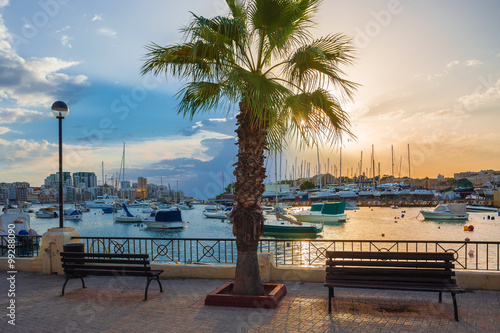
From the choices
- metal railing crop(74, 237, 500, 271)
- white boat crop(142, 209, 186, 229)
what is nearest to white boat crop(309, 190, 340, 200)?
white boat crop(142, 209, 186, 229)

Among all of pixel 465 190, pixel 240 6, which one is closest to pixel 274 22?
pixel 240 6

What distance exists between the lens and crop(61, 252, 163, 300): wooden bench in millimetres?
7500

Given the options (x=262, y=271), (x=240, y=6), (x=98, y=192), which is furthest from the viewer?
(x=98, y=192)

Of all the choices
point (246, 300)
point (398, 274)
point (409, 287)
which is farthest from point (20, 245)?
point (409, 287)

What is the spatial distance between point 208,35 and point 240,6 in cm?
119

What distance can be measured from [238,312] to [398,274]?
296 cm

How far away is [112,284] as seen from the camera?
29.1 ft

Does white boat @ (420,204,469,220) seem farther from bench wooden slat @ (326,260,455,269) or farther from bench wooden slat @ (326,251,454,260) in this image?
bench wooden slat @ (326,260,455,269)

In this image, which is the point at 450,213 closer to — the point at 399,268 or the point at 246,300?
the point at 399,268

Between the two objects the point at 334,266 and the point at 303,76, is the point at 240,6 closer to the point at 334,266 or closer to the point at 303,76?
the point at 303,76

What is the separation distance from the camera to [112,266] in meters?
7.84

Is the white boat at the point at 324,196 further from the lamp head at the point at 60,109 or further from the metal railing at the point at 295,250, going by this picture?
the lamp head at the point at 60,109

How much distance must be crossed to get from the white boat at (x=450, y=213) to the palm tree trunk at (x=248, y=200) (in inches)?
2399

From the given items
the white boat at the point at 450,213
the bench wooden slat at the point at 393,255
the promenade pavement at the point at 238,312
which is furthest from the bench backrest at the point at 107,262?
the white boat at the point at 450,213
